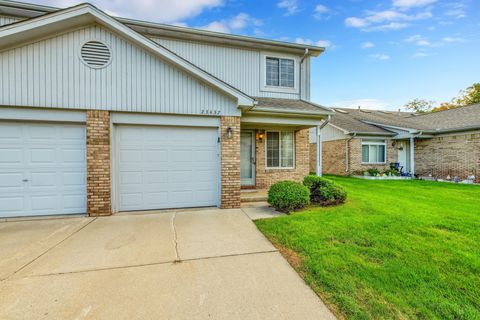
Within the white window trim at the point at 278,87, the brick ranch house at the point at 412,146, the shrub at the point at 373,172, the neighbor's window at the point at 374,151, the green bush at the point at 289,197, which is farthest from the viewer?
the neighbor's window at the point at 374,151

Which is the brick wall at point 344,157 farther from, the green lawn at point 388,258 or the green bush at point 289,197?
the green bush at point 289,197

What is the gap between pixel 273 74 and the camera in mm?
8992

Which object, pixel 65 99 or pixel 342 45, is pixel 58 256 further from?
pixel 342 45

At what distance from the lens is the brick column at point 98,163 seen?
17.9ft

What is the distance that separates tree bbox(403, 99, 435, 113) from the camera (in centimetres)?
3775

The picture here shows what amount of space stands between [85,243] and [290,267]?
372 centimetres

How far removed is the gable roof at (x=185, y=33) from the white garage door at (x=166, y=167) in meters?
4.04

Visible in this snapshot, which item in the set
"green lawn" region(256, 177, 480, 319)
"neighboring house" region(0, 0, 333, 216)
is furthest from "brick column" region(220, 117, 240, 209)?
"green lawn" region(256, 177, 480, 319)

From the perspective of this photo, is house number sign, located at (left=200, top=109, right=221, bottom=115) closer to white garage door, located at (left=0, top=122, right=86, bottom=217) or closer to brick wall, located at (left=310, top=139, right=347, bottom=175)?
white garage door, located at (left=0, top=122, right=86, bottom=217)

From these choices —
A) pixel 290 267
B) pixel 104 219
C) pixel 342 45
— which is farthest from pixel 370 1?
pixel 104 219

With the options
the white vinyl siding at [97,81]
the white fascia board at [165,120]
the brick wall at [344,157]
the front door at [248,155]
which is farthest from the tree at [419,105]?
the white vinyl siding at [97,81]

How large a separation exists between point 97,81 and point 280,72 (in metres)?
6.68

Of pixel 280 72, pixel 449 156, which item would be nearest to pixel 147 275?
pixel 280 72

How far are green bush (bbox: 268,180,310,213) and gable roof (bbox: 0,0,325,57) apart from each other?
19.2 ft
